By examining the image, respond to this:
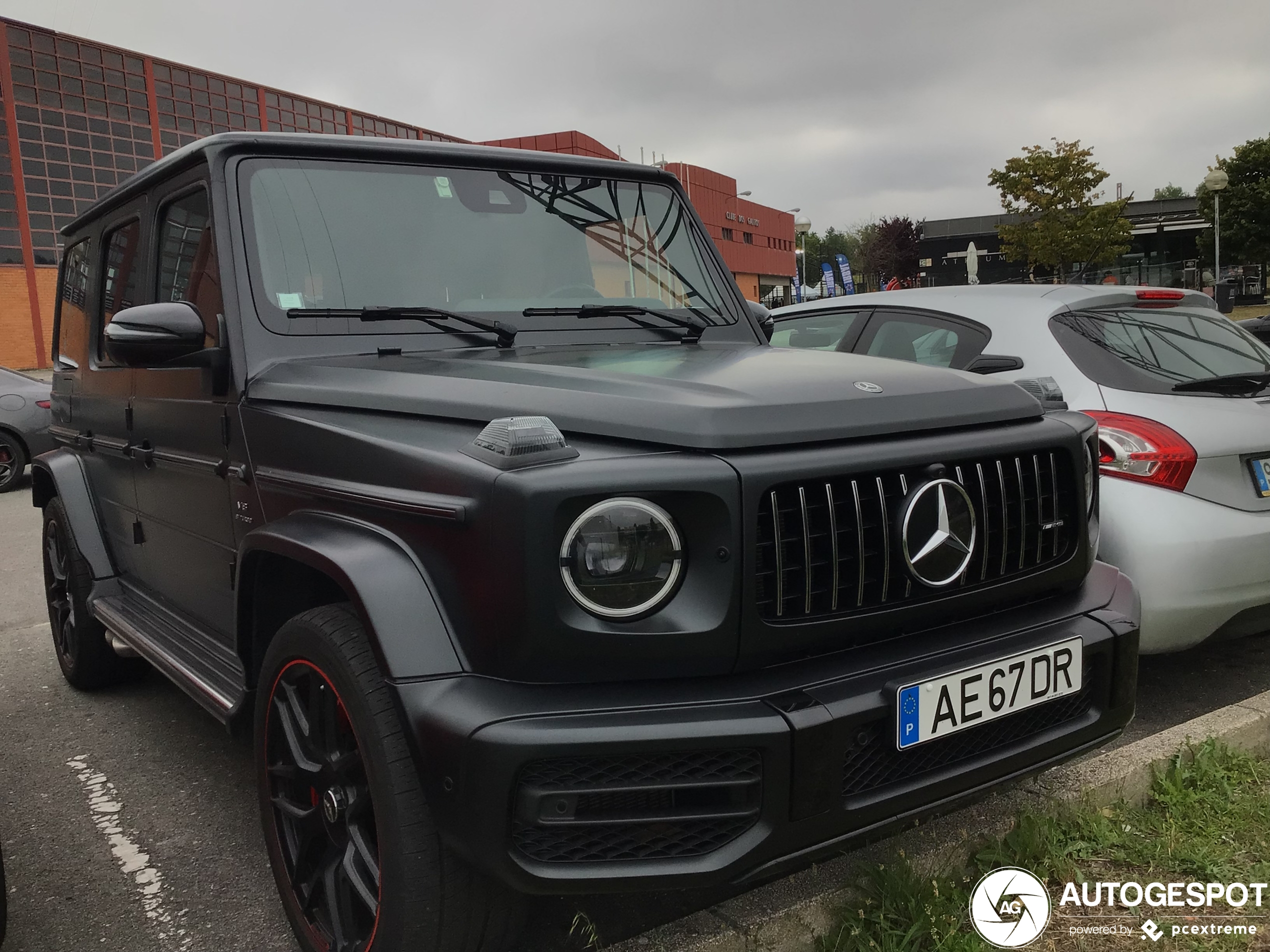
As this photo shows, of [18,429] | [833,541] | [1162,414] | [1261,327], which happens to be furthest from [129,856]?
[1261,327]

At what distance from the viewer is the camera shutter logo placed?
2258mm

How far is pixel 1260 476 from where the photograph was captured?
11.8 ft

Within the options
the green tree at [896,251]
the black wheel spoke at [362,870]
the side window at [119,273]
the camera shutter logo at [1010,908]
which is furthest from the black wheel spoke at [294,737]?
the green tree at [896,251]

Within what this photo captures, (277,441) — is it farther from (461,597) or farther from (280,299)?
(461,597)

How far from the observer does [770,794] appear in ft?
5.78

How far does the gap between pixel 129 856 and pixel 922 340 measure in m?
3.75

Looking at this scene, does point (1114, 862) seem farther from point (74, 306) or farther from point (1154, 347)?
point (74, 306)

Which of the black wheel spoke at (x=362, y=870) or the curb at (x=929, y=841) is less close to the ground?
the black wheel spoke at (x=362, y=870)

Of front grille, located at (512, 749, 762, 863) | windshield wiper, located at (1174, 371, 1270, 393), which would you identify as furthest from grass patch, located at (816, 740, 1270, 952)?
windshield wiper, located at (1174, 371, 1270, 393)

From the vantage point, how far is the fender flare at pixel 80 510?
3934mm

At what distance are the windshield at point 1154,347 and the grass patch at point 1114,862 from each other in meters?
1.46

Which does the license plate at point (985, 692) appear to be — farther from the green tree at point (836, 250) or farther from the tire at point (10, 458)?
the green tree at point (836, 250)

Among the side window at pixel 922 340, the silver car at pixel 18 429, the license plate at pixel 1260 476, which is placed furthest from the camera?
the silver car at pixel 18 429

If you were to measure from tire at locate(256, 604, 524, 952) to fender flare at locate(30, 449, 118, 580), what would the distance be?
1.98m
